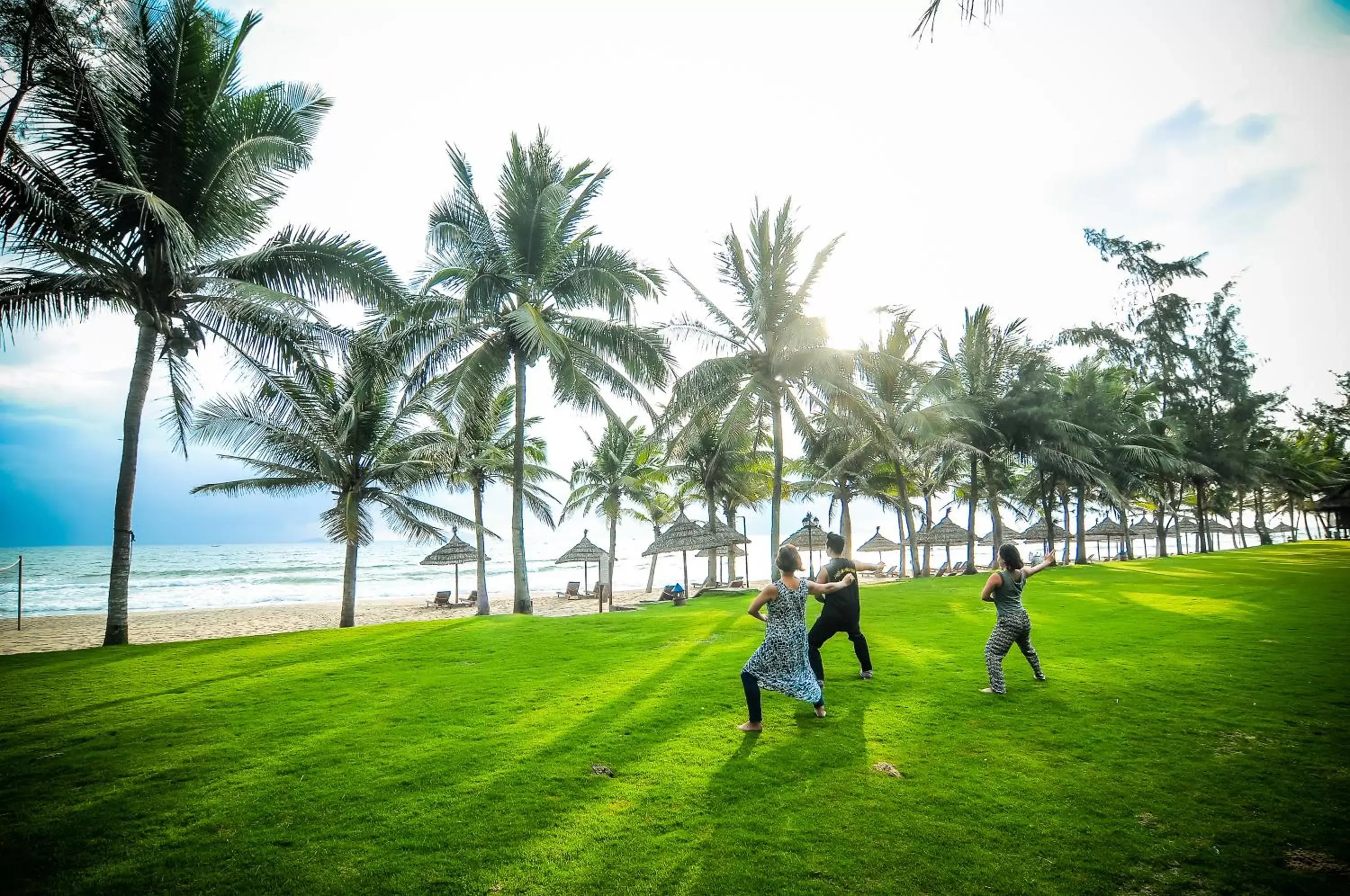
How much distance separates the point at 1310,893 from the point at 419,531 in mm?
22782

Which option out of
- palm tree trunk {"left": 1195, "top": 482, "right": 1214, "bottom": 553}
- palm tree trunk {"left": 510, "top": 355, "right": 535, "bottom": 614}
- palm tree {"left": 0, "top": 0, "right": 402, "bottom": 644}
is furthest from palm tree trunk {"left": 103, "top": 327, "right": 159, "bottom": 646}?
palm tree trunk {"left": 1195, "top": 482, "right": 1214, "bottom": 553}

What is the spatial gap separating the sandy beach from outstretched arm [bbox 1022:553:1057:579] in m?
17.0

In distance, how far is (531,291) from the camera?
1706cm

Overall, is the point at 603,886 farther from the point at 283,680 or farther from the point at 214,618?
the point at 214,618

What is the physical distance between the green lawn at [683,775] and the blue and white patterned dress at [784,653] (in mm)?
461

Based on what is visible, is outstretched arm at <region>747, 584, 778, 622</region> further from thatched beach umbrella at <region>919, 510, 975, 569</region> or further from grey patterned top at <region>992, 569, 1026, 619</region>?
thatched beach umbrella at <region>919, 510, 975, 569</region>

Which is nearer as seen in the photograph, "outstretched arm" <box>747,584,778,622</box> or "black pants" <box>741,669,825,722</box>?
"outstretched arm" <box>747,584,778,622</box>

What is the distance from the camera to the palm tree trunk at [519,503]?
16625 mm

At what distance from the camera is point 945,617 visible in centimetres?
1332

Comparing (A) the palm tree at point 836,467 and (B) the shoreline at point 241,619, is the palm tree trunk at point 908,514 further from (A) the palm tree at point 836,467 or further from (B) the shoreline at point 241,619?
(B) the shoreline at point 241,619

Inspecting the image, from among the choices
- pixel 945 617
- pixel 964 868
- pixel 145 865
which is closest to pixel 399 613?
pixel 945 617

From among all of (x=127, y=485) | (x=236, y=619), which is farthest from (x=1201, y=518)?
(x=236, y=619)

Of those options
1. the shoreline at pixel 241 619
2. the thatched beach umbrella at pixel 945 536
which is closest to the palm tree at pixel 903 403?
the thatched beach umbrella at pixel 945 536

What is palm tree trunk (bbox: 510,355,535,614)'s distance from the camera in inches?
655
